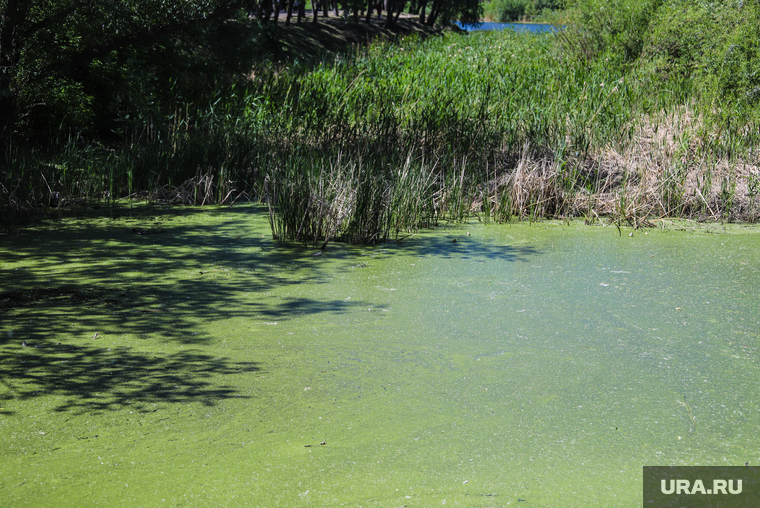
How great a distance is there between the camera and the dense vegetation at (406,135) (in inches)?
247

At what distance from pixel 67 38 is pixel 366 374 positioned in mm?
6101

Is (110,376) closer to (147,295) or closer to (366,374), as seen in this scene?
(366,374)

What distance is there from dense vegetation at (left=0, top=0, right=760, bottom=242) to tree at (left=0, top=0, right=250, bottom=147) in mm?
73

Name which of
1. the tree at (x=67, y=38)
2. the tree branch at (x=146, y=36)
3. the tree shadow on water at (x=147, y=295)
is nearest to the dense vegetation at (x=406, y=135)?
the tree at (x=67, y=38)

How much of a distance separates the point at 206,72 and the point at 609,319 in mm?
8226

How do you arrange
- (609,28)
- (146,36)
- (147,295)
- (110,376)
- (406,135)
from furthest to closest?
1. (609,28)
2. (146,36)
3. (406,135)
4. (147,295)
5. (110,376)

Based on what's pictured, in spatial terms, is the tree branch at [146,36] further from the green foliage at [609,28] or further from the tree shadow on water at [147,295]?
the green foliage at [609,28]

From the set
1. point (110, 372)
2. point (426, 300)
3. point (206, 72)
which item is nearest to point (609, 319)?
point (426, 300)

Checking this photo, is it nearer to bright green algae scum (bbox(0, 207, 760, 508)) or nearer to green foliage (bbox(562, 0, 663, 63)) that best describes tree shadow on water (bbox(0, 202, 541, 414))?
bright green algae scum (bbox(0, 207, 760, 508))

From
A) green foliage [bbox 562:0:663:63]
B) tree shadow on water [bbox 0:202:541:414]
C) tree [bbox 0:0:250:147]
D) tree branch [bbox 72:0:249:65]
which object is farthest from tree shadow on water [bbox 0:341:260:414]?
green foliage [bbox 562:0:663:63]

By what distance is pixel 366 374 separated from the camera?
307 cm

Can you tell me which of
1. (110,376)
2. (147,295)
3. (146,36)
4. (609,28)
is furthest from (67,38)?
(609,28)

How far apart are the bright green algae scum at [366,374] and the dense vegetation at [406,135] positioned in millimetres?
1113

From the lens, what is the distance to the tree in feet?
23.0
